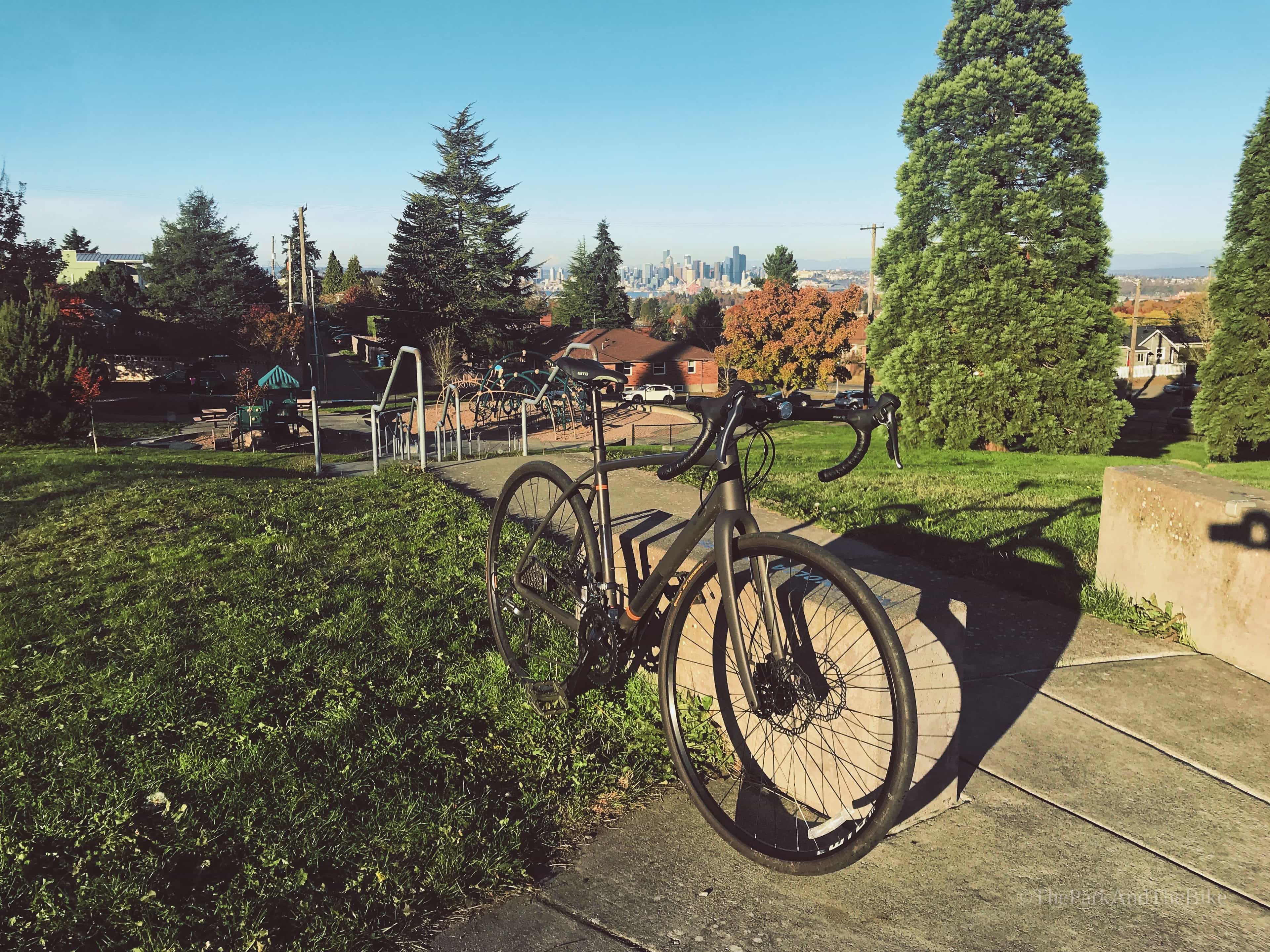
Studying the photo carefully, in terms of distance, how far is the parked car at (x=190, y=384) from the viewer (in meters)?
46.2

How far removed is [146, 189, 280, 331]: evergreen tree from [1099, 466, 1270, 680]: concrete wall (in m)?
61.1

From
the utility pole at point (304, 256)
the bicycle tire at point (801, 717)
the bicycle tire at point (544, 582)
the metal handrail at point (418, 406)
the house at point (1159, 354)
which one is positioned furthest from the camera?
the house at point (1159, 354)

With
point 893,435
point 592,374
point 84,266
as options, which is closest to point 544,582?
point 592,374

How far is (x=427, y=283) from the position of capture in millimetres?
49250

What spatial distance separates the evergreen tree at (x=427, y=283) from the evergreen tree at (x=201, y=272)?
48.6 feet

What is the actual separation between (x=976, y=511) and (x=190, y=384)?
156 feet

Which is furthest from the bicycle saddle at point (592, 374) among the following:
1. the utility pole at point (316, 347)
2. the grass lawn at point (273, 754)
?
the utility pole at point (316, 347)

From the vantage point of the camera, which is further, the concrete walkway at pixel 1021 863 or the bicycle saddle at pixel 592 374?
the bicycle saddle at pixel 592 374

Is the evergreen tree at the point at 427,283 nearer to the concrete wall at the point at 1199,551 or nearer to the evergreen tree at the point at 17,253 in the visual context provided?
the evergreen tree at the point at 17,253

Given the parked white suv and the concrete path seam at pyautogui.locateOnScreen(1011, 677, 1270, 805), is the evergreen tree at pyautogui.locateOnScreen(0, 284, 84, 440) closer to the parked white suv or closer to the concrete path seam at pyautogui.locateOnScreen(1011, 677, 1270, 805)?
the concrete path seam at pyautogui.locateOnScreen(1011, 677, 1270, 805)

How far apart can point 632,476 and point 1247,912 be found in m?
7.12

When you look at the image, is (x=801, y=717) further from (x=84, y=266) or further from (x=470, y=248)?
(x=84, y=266)

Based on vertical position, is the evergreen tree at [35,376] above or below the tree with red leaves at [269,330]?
below

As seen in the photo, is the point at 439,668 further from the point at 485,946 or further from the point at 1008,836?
the point at 1008,836
